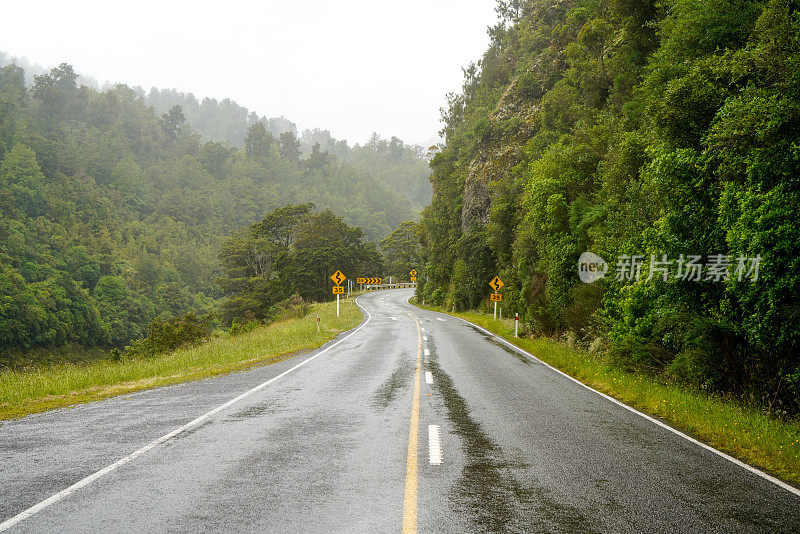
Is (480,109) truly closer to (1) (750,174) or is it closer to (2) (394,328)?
(2) (394,328)

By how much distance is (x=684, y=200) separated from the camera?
10461 mm

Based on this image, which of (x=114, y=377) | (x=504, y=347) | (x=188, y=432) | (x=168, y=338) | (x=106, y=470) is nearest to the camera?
(x=106, y=470)

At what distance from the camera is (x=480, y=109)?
50031 millimetres

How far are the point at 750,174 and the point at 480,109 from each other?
144 feet

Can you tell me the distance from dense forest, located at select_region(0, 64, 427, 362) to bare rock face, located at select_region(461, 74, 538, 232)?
34.0 m

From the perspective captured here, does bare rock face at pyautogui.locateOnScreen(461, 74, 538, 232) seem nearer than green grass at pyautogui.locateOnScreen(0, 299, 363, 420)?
No

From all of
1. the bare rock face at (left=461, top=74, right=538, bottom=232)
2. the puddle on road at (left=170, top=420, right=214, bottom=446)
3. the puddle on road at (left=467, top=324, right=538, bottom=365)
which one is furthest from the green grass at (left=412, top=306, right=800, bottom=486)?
the bare rock face at (left=461, top=74, right=538, bottom=232)

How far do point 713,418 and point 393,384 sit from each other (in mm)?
6476

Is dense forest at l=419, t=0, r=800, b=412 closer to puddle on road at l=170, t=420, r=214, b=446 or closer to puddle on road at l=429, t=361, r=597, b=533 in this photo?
puddle on road at l=429, t=361, r=597, b=533

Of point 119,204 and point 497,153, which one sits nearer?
point 497,153

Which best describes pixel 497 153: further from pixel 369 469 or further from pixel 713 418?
pixel 369 469

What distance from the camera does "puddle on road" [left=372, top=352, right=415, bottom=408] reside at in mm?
9891

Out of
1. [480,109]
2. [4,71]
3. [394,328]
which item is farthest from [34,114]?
[394,328]

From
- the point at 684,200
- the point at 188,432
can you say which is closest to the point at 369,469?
the point at 188,432
